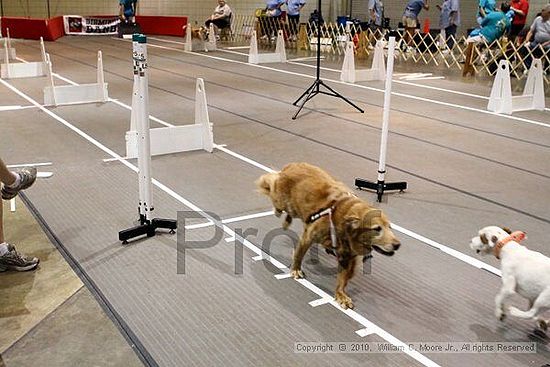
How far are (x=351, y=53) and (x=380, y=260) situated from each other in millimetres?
7356

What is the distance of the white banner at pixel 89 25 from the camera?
64.9 ft

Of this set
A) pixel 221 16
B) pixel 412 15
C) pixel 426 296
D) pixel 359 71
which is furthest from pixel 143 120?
pixel 221 16

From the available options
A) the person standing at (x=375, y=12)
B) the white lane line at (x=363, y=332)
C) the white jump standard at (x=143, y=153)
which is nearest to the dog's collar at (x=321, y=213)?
the white lane line at (x=363, y=332)

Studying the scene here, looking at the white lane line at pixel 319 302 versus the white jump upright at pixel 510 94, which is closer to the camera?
the white lane line at pixel 319 302

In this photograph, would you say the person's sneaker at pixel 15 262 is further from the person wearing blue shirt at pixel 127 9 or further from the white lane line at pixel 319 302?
the person wearing blue shirt at pixel 127 9

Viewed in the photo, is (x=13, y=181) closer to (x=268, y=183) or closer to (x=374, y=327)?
(x=268, y=183)

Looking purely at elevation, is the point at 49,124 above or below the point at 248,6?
below

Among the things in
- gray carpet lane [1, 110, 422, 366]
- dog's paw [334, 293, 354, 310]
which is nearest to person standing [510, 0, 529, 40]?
gray carpet lane [1, 110, 422, 366]

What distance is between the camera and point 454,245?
3811mm

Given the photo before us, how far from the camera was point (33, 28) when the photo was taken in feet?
59.5

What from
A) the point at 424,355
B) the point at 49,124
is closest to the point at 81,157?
the point at 49,124

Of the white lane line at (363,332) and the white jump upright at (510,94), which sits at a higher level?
the white jump upright at (510,94)

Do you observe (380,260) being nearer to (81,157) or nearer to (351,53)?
(81,157)

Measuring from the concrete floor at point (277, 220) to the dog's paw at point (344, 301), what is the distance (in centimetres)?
4
